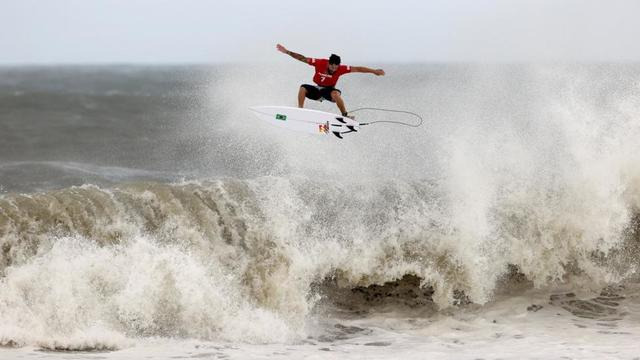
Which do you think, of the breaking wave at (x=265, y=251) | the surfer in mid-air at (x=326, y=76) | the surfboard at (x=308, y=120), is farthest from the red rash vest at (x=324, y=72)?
the breaking wave at (x=265, y=251)

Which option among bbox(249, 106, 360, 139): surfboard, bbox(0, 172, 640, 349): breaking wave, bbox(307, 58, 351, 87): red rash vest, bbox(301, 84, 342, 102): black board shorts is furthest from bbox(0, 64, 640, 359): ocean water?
bbox(307, 58, 351, 87): red rash vest

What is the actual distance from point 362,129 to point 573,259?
8334mm

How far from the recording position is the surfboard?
1271cm

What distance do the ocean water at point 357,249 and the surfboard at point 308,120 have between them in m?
1.03

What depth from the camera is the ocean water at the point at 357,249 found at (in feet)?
30.0

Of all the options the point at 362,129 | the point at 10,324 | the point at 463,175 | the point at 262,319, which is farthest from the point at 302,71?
the point at 10,324

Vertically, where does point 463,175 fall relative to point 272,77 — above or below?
below

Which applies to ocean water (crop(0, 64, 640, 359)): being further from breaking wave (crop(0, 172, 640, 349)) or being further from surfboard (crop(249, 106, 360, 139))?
surfboard (crop(249, 106, 360, 139))

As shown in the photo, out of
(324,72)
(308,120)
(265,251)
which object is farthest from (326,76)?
(265,251)

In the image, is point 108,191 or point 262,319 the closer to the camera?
point 262,319

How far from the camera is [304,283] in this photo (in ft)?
36.0

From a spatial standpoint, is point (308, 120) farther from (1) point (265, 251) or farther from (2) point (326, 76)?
(1) point (265, 251)

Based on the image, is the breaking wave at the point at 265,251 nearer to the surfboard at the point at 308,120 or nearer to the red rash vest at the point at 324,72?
the surfboard at the point at 308,120

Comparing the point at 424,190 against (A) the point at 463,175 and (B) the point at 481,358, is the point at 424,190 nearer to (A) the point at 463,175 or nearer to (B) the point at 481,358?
(A) the point at 463,175
